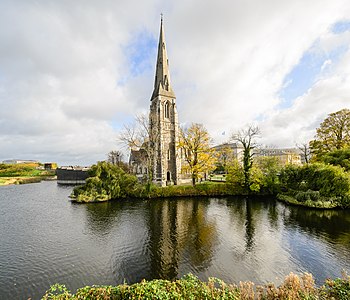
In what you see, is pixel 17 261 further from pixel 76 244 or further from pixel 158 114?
pixel 158 114

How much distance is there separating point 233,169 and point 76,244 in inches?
982

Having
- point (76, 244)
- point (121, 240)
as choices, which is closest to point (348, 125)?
point (121, 240)

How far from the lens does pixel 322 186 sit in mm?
23453

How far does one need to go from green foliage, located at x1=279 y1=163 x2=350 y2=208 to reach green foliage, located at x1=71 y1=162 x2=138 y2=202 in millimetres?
23269

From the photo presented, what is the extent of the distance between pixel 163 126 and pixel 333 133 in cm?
2953

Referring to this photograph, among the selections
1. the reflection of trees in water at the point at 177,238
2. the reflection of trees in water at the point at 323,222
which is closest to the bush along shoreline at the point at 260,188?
the reflection of trees in water at the point at 323,222

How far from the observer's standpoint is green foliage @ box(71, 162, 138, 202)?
2845 centimetres

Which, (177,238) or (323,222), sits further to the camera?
(323,222)

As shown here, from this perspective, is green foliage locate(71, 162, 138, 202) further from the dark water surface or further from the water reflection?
the dark water surface

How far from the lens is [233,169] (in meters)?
32.2

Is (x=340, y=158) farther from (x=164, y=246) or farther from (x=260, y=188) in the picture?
(x=164, y=246)

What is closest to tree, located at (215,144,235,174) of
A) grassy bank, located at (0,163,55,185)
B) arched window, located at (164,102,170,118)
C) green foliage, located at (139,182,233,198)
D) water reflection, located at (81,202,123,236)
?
green foliage, located at (139,182,233,198)

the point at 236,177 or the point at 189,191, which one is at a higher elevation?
the point at 236,177

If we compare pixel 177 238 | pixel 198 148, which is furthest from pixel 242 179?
pixel 177 238
